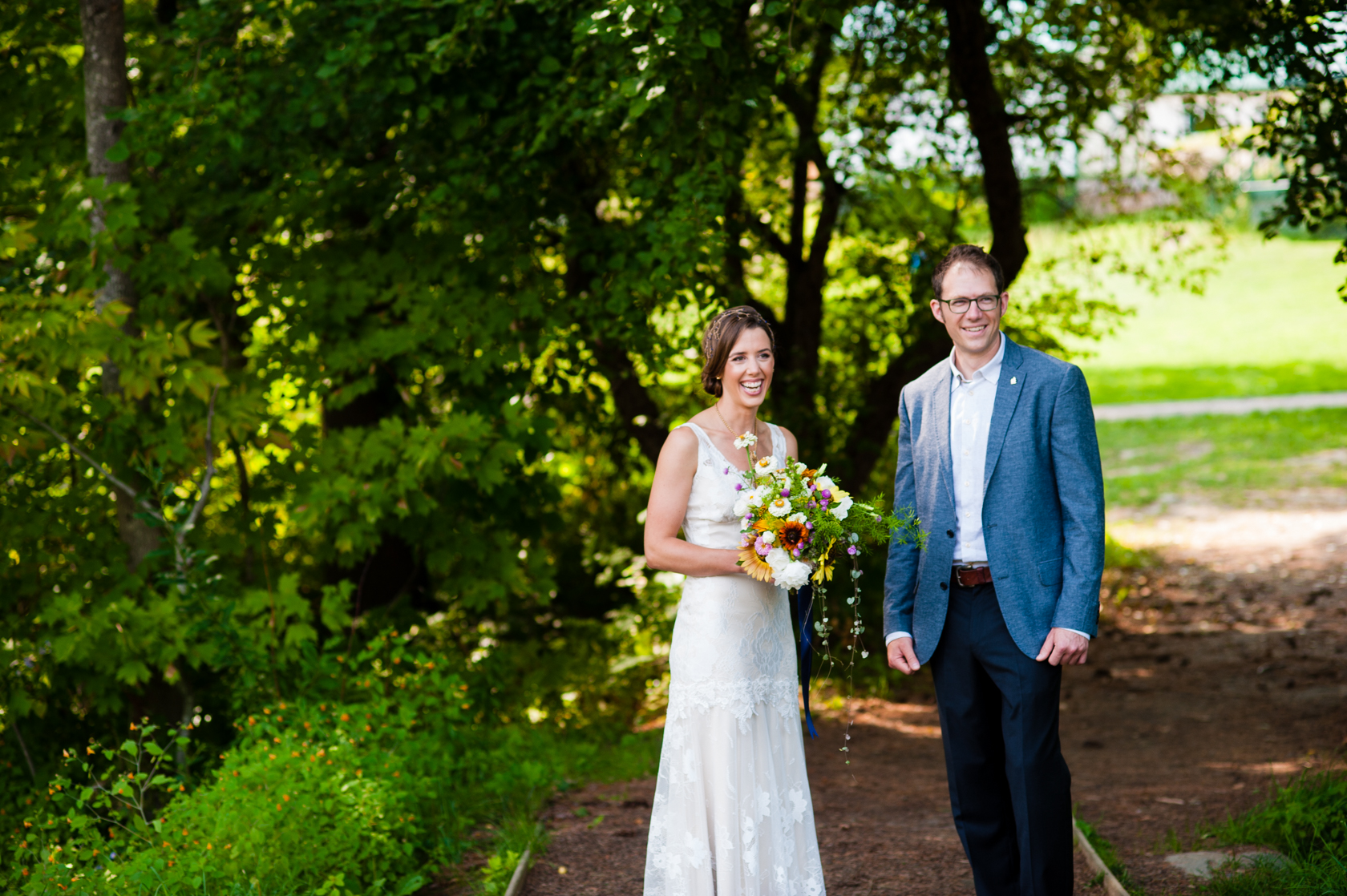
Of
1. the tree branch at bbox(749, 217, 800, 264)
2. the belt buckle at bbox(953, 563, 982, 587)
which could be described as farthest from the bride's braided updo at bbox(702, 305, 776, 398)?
the tree branch at bbox(749, 217, 800, 264)

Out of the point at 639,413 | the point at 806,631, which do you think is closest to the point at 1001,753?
the point at 806,631

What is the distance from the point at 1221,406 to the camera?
21594mm

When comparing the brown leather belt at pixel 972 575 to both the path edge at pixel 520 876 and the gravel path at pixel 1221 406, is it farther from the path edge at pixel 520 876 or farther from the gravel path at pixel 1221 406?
the gravel path at pixel 1221 406

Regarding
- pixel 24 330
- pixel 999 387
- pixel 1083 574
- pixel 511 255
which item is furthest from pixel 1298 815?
pixel 24 330

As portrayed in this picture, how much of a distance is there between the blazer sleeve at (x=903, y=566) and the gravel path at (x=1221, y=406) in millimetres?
18248

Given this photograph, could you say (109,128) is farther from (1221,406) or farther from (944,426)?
(1221,406)

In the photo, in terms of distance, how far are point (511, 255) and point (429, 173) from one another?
65 centimetres

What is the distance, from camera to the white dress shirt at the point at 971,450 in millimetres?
3463

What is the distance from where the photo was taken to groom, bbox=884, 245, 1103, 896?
333cm

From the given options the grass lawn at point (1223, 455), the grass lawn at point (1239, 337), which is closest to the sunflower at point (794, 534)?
the grass lawn at point (1223, 455)

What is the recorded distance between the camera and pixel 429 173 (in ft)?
21.1

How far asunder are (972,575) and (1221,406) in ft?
67.4

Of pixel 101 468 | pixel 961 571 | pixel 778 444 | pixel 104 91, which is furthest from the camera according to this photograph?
pixel 104 91

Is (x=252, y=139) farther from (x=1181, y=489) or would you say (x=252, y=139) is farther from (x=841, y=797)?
(x=1181, y=489)
